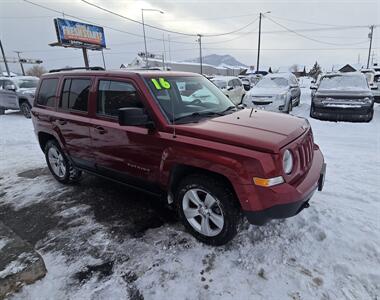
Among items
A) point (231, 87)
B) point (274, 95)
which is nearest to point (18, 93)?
point (231, 87)

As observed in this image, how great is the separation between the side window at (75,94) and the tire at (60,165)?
0.92 meters

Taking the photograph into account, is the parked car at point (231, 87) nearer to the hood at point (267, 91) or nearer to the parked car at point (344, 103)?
the hood at point (267, 91)

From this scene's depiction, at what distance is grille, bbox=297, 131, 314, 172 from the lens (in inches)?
104

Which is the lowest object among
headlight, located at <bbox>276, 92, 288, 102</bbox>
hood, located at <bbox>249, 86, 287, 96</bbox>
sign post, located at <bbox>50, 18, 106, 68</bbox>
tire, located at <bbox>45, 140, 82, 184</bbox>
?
tire, located at <bbox>45, 140, 82, 184</bbox>

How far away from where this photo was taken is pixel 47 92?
14.4 ft

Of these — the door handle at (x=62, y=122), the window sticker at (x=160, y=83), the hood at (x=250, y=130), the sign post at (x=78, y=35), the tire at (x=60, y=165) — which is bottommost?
the tire at (x=60, y=165)

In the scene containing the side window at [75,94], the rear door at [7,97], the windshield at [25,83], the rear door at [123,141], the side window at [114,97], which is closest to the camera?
the rear door at [123,141]

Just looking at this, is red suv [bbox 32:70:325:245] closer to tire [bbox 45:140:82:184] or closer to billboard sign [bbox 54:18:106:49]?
tire [bbox 45:140:82:184]

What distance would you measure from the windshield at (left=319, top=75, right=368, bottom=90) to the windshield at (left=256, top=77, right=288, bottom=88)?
5.30ft

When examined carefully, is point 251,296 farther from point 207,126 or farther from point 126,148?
point 126,148

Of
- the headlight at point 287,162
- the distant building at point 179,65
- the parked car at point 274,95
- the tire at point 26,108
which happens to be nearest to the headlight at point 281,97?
the parked car at point 274,95

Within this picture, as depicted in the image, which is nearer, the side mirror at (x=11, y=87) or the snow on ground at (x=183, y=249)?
the snow on ground at (x=183, y=249)

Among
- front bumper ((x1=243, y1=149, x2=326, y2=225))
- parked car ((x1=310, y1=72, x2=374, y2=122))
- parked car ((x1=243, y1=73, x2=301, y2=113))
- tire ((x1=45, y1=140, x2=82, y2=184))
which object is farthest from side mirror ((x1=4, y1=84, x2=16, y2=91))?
front bumper ((x1=243, y1=149, x2=326, y2=225))

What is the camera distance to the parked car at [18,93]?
1161cm
